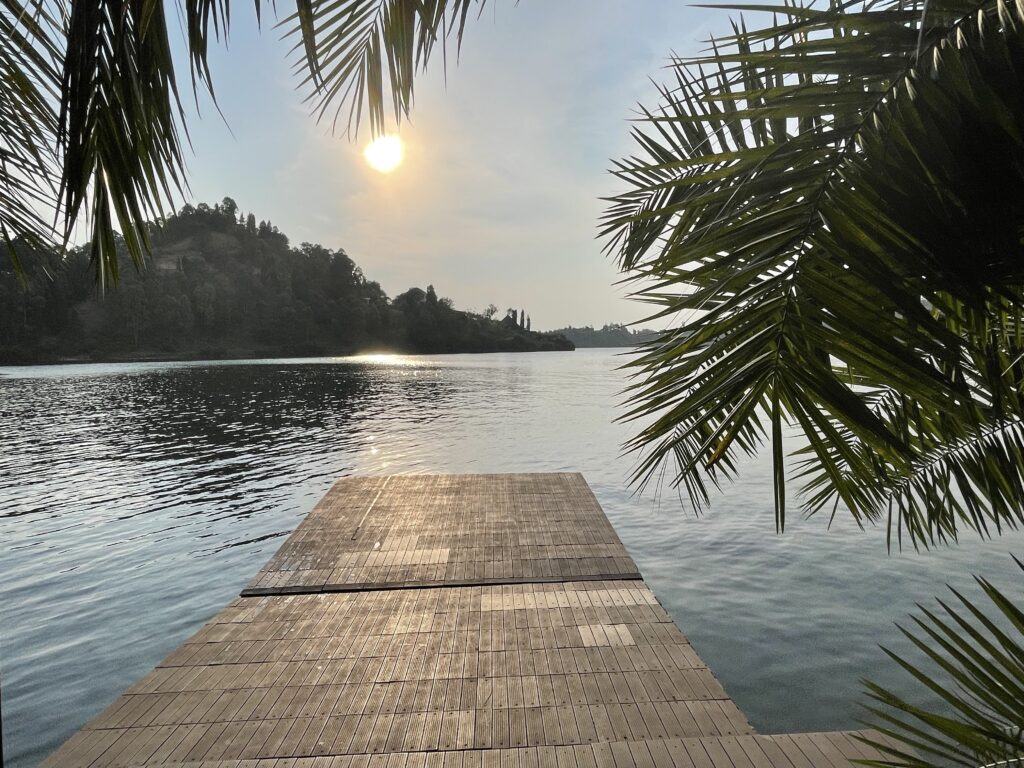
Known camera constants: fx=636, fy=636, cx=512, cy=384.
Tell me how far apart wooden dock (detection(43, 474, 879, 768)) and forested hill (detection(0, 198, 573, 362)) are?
89847mm

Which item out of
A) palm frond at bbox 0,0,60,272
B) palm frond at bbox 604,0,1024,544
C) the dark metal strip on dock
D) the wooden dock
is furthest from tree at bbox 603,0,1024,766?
the dark metal strip on dock

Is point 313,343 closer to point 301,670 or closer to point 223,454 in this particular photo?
point 223,454

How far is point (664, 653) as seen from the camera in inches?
184

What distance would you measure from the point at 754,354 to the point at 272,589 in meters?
6.21

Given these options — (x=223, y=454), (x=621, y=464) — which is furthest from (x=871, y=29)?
(x=223, y=454)

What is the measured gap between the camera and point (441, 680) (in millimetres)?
4328

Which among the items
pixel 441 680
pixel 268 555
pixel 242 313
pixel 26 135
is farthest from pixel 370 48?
pixel 242 313

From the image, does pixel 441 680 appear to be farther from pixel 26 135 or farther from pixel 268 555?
pixel 268 555

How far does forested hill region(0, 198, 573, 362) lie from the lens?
98.7 metres

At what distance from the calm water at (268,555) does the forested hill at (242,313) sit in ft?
245

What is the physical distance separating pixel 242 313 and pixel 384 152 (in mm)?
133863

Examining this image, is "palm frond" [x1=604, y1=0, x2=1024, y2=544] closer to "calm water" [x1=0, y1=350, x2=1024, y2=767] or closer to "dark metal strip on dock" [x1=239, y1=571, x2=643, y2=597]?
"calm water" [x1=0, y1=350, x2=1024, y2=767]

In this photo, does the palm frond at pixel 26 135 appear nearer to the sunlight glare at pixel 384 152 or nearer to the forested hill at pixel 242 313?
the sunlight glare at pixel 384 152

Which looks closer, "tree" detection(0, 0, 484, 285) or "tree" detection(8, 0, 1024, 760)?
"tree" detection(8, 0, 1024, 760)
